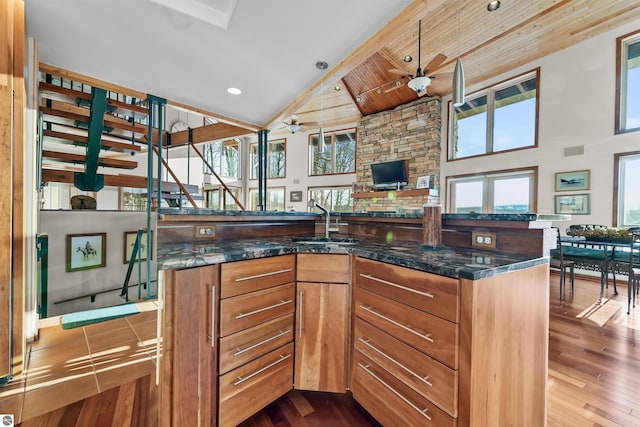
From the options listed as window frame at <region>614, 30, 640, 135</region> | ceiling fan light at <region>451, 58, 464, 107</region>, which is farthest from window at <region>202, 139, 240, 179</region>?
window frame at <region>614, 30, 640, 135</region>

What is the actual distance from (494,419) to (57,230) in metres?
4.14

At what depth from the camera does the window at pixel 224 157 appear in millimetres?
8926

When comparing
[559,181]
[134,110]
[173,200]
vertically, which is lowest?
[173,200]

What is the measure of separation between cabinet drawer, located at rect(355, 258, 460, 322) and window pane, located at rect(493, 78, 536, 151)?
5.77 meters

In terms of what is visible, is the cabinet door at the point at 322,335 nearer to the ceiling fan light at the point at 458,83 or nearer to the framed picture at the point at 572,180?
the ceiling fan light at the point at 458,83

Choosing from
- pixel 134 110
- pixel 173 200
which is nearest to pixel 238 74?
pixel 134 110

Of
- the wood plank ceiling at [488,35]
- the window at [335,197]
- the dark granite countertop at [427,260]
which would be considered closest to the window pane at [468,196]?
the wood plank ceiling at [488,35]

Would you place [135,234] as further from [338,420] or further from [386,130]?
[386,130]

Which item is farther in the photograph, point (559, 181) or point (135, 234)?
point (559, 181)

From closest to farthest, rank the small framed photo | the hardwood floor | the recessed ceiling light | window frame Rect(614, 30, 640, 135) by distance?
the hardwood floor
the recessed ceiling light
window frame Rect(614, 30, 640, 135)
the small framed photo

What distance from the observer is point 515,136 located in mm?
5516

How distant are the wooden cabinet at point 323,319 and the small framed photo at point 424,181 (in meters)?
5.27

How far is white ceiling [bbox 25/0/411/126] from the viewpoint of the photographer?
5.33ft

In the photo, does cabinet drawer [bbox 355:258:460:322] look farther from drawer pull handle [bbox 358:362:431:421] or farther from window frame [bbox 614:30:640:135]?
window frame [bbox 614:30:640:135]
